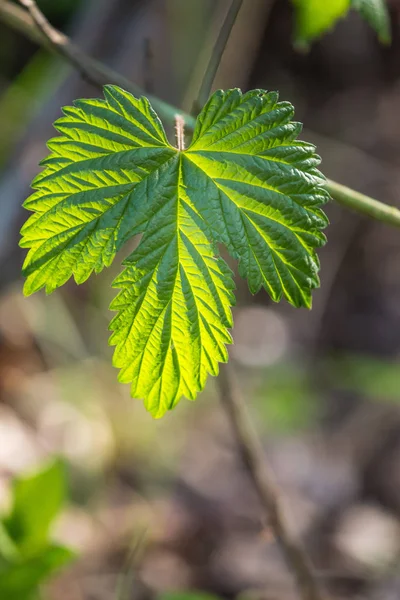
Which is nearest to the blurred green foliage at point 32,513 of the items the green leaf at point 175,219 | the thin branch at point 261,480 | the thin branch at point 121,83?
the thin branch at point 261,480

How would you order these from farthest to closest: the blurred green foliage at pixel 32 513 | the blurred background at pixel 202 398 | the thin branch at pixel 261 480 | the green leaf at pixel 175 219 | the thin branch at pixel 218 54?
the blurred background at pixel 202 398 → the blurred green foliage at pixel 32 513 → the thin branch at pixel 261 480 → the thin branch at pixel 218 54 → the green leaf at pixel 175 219

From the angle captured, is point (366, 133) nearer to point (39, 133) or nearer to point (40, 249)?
Answer: point (39, 133)

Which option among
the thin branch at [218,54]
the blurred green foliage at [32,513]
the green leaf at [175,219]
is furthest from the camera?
the blurred green foliage at [32,513]

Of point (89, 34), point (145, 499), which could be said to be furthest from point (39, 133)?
point (145, 499)

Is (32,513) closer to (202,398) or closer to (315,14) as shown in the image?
(315,14)

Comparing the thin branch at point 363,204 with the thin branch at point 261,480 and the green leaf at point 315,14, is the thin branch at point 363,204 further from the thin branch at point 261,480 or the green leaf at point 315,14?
the thin branch at point 261,480

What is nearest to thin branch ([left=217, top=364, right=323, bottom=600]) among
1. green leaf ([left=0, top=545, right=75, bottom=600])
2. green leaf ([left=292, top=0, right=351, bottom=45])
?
green leaf ([left=0, top=545, right=75, bottom=600])

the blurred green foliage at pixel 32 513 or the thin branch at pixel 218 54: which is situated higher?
the thin branch at pixel 218 54
